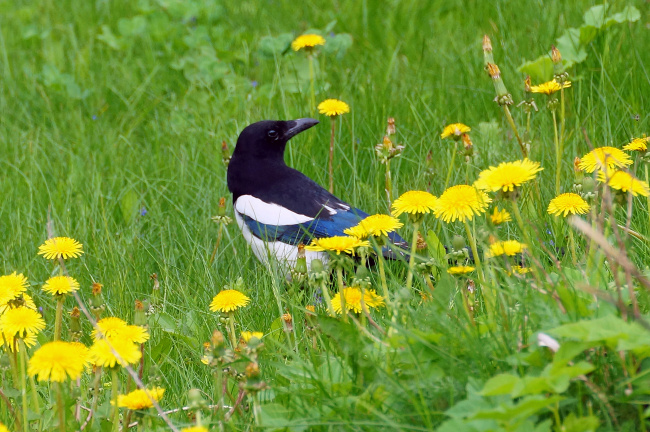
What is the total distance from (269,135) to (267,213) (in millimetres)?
385

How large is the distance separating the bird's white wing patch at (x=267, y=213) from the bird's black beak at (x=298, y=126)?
0.32 metres

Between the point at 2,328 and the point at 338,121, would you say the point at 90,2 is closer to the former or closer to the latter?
the point at 338,121

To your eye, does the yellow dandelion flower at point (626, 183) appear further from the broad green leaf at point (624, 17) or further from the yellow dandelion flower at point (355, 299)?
the broad green leaf at point (624, 17)

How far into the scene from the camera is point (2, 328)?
6.09 ft

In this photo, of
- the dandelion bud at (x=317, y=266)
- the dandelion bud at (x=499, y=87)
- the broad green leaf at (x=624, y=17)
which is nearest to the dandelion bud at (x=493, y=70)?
the dandelion bud at (x=499, y=87)

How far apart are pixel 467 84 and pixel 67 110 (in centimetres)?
228

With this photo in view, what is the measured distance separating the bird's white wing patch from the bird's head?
217 mm

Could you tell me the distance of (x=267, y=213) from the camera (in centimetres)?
350

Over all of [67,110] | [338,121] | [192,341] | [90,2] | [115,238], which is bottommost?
[192,341]

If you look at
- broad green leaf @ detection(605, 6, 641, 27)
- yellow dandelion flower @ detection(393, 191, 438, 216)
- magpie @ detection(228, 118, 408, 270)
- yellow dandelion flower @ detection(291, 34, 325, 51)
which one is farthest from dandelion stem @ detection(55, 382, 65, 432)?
broad green leaf @ detection(605, 6, 641, 27)

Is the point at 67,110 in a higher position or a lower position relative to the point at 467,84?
higher

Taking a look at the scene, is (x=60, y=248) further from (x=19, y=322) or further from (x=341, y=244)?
(x=341, y=244)

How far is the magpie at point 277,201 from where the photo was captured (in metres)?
3.38

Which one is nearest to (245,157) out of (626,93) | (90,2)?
(626,93)
